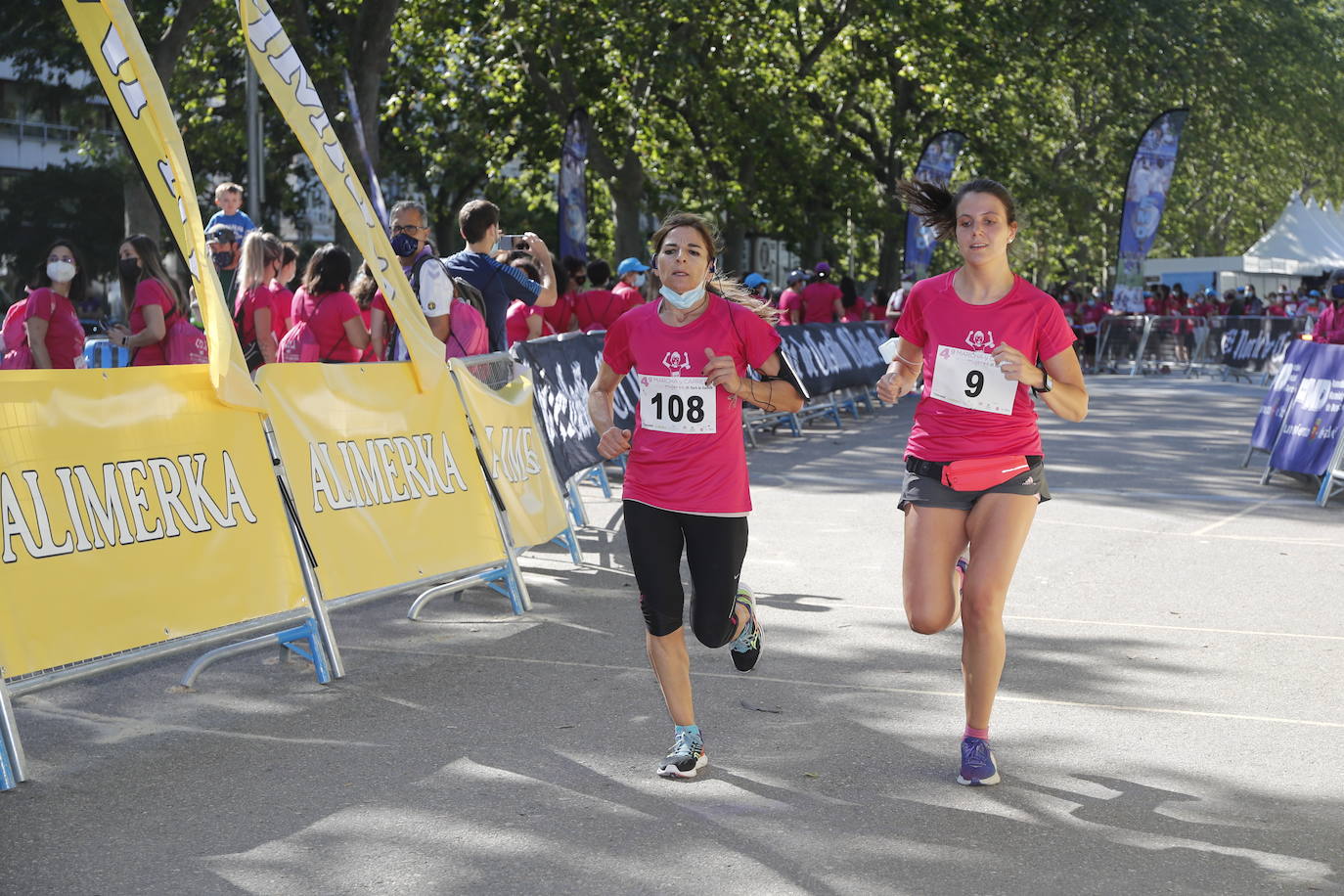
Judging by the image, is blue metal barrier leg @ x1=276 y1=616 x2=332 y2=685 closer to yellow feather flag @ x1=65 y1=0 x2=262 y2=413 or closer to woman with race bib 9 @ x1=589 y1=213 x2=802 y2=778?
yellow feather flag @ x1=65 y1=0 x2=262 y2=413

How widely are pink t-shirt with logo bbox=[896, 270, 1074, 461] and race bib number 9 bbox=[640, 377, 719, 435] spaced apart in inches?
25.5

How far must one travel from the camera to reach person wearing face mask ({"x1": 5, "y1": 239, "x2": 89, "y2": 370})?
9977 millimetres

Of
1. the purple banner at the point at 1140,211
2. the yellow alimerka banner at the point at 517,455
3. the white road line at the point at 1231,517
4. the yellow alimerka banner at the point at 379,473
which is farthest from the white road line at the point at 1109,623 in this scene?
the purple banner at the point at 1140,211

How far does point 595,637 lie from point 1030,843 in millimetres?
3197

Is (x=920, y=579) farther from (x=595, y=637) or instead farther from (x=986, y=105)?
(x=986, y=105)

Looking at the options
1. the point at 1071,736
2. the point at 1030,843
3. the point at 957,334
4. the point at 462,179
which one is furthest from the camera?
the point at 462,179

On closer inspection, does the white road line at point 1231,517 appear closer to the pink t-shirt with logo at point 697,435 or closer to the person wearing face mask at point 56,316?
the pink t-shirt with logo at point 697,435

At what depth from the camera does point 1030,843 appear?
15.2ft

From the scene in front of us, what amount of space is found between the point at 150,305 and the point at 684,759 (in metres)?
5.54

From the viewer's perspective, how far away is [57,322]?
10.1 m

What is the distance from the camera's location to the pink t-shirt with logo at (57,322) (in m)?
10.0

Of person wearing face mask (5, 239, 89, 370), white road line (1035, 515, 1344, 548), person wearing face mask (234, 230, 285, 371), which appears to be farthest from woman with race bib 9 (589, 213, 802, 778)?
white road line (1035, 515, 1344, 548)

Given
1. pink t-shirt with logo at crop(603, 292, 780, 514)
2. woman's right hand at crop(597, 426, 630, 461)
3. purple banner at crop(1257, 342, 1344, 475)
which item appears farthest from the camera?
purple banner at crop(1257, 342, 1344, 475)

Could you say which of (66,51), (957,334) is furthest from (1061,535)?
(66,51)
